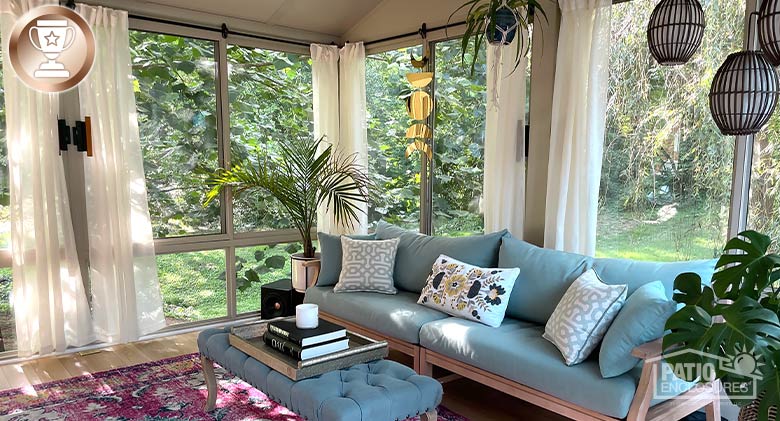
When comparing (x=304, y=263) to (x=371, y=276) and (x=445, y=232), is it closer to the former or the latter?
(x=371, y=276)

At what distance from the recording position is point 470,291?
10.3 ft

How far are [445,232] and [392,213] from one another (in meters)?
0.65

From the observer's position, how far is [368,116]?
505 cm

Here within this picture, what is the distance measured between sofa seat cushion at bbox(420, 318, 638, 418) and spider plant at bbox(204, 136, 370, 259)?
1756 mm

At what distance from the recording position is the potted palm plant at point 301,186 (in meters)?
4.34

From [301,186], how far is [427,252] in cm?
130

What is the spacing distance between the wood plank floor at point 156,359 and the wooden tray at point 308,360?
2.67ft

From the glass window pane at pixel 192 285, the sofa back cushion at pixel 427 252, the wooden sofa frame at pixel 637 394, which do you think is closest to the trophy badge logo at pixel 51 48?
the glass window pane at pixel 192 285

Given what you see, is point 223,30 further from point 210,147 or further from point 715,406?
point 715,406

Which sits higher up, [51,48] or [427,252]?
[51,48]

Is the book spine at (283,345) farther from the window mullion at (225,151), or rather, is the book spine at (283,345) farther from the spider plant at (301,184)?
the window mullion at (225,151)

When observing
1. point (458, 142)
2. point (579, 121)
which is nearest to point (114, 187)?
point (458, 142)

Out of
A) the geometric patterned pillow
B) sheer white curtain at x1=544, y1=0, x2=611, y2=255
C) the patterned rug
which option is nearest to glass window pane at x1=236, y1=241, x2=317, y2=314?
the patterned rug

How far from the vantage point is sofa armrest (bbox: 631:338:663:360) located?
217 cm
